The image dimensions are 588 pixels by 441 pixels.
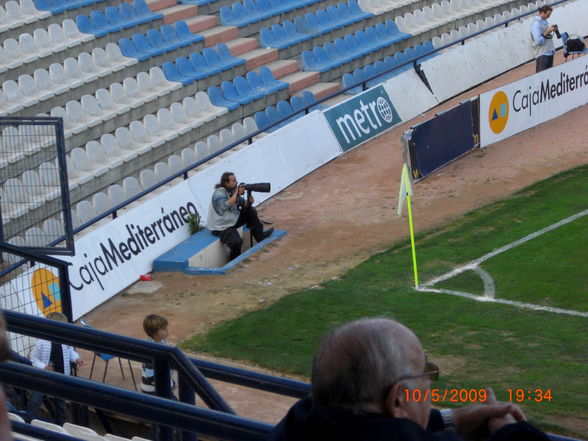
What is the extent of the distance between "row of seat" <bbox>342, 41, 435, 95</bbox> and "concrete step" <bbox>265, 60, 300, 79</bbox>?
3.99ft

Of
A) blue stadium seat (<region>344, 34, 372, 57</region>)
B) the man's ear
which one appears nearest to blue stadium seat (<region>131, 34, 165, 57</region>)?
blue stadium seat (<region>344, 34, 372, 57</region>)

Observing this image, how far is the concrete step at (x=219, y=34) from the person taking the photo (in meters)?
23.6

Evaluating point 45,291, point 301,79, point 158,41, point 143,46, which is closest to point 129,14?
point 158,41

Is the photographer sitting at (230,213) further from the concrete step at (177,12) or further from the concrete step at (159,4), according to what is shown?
the concrete step at (159,4)

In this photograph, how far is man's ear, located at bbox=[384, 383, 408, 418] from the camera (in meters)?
2.67

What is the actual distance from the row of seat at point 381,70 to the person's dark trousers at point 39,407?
15.2 metres

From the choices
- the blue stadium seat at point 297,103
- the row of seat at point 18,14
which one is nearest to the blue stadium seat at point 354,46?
the blue stadium seat at point 297,103

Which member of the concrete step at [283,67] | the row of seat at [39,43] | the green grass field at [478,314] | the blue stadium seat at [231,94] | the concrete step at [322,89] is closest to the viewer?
the green grass field at [478,314]

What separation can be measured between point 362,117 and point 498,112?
2.83m

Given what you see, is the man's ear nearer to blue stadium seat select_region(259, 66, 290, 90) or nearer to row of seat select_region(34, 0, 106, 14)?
row of seat select_region(34, 0, 106, 14)

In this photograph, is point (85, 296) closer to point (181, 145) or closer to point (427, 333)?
point (427, 333)

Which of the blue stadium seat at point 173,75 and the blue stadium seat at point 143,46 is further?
the blue stadium seat at point 143,46

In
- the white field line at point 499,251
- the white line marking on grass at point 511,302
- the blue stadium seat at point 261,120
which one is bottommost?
the white line marking on grass at point 511,302

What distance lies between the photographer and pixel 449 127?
19.9m
